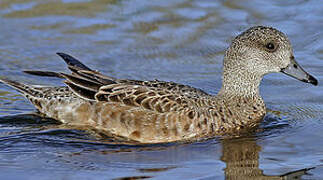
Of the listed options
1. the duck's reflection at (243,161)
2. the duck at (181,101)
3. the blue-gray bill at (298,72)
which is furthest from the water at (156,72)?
the blue-gray bill at (298,72)

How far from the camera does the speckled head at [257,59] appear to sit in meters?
8.16

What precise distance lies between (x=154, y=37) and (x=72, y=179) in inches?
225

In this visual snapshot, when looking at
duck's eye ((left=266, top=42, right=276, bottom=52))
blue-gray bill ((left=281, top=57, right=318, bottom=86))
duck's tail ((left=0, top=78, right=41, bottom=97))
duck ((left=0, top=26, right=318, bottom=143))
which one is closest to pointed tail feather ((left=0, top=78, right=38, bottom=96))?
duck's tail ((left=0, top=78, right=41, bottom=97))

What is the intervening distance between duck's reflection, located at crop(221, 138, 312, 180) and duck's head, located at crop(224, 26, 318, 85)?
0.93 metres

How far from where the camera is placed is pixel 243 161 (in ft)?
23.8

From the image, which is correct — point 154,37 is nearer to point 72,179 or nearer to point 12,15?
point 12,15

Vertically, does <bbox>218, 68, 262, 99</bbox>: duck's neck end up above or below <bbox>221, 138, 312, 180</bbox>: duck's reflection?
above

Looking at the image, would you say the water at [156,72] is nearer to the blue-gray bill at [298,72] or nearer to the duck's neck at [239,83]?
the duck's neck at [239,83]

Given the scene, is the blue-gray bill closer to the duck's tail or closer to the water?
the water

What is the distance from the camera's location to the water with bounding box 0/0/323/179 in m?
7.04

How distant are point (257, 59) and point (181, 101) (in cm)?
111

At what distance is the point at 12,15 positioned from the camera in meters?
12.8

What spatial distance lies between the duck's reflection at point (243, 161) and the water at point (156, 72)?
1 cm

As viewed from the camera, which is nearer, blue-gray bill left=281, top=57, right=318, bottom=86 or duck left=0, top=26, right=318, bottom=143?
duck left=0, top=26, right=318, bottom=143
